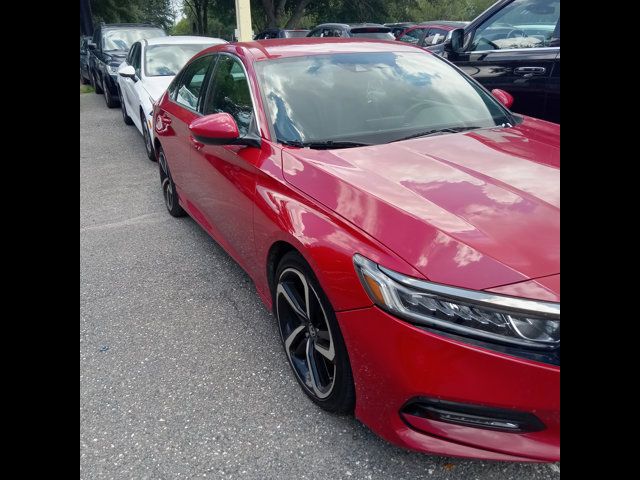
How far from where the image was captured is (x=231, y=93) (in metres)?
3.49

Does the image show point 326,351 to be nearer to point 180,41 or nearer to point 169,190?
point 169,190

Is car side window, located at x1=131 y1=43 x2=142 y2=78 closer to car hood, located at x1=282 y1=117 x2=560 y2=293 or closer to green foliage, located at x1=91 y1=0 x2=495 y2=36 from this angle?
car hood, located at x1=282 y1=117 x2=560 y2=293

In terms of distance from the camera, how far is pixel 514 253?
183 centimetres

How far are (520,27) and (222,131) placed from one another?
3385 mm

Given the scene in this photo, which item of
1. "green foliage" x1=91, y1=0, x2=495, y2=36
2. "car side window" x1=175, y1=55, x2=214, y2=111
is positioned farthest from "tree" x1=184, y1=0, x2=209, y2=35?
"car side window" x1=175, y1=55, x2=214, y2=111

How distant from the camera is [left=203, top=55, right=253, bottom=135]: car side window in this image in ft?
10.5

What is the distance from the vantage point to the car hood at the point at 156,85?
7.08 m

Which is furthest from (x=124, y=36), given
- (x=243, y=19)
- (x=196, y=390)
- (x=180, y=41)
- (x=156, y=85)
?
(x=196, y=390)

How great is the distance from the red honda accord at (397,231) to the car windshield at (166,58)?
4.31 m

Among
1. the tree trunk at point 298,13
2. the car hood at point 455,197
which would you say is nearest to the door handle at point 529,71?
the car hood at point 455,197

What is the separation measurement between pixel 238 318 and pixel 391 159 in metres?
1.41
